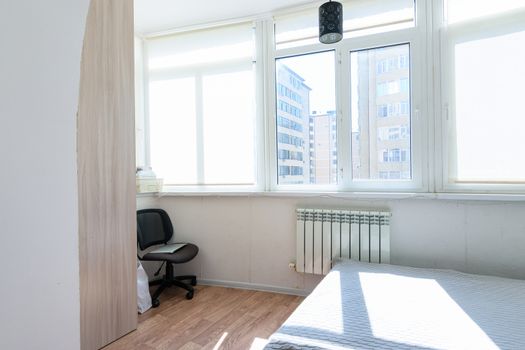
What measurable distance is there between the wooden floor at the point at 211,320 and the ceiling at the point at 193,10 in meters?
2.92

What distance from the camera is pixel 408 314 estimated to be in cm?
172

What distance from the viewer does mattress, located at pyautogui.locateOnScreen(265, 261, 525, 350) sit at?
1.47m

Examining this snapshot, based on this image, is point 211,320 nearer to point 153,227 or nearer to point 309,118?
point 153,227

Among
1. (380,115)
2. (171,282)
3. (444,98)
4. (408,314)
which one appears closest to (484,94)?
(444,98)

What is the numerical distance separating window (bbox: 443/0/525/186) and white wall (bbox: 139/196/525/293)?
287 mm

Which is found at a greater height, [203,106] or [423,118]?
[203,106]

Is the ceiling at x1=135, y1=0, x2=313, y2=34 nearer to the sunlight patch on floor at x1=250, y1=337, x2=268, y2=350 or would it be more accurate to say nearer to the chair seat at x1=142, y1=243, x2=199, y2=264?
the chair seat at x1=142, y1=243, x2=199, y2=264

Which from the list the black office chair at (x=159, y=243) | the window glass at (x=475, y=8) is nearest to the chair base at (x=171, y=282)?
the black office chair at (x=159, y=243)

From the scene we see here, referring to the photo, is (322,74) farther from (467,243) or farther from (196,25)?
(467,243)

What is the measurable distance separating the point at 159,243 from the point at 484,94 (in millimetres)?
3409

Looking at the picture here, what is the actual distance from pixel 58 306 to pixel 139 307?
1.22 meters

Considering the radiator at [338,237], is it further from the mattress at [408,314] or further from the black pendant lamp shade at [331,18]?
the black pendant lamp shade at [331,18]

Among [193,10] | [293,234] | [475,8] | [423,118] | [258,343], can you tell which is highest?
[193,10]

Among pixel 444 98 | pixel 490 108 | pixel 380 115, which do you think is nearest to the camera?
pixel 490 108
